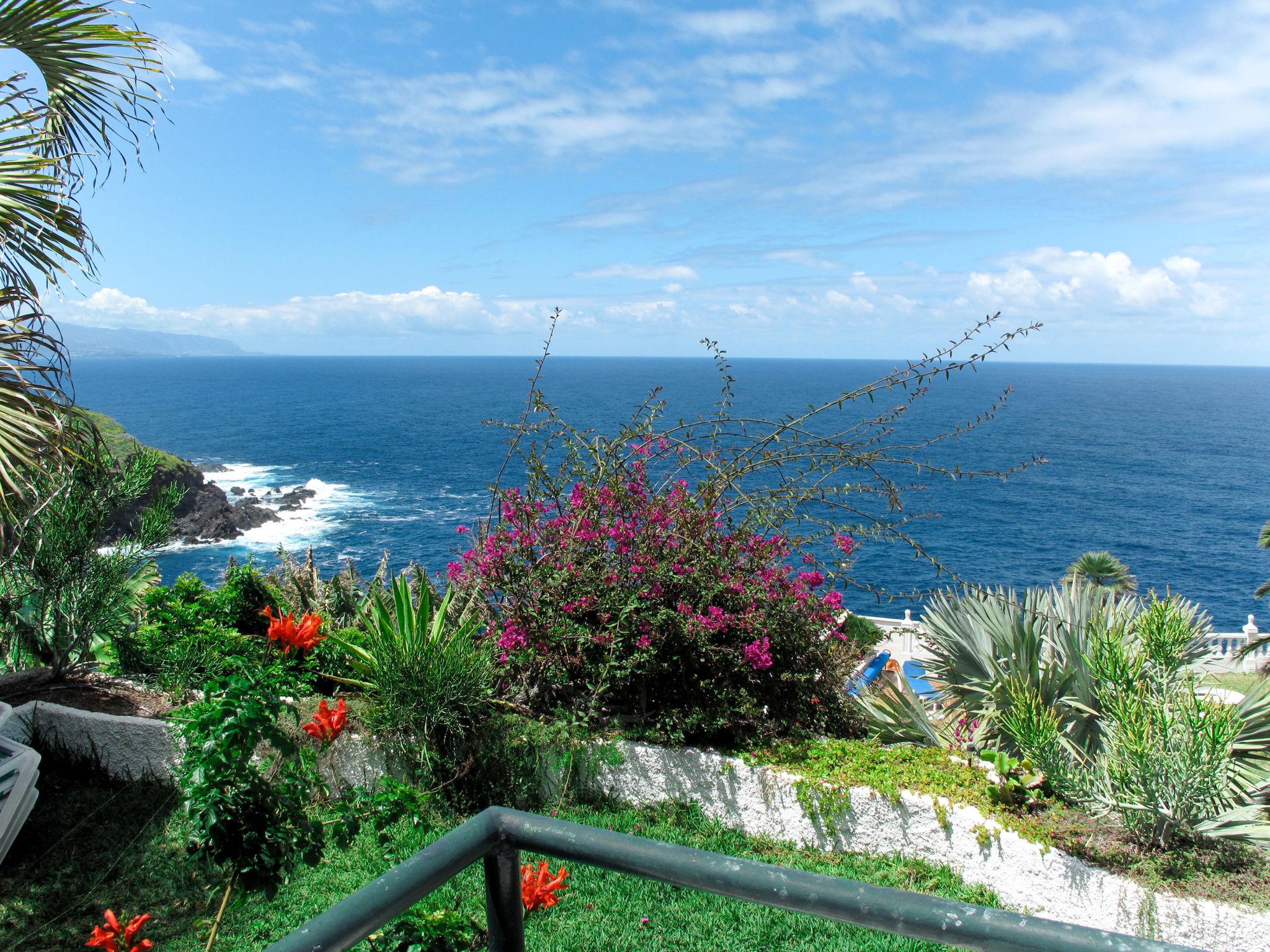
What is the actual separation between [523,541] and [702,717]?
190 centimetres

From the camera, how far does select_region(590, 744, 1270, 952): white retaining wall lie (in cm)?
448

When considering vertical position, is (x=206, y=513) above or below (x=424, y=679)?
below

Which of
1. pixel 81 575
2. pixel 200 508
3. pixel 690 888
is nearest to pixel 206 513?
pixel 200 508

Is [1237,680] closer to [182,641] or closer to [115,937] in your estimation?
[182,641]

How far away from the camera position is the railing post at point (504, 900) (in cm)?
126

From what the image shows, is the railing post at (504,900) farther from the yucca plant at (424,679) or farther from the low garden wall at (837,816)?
the yucca plant at (424,679)

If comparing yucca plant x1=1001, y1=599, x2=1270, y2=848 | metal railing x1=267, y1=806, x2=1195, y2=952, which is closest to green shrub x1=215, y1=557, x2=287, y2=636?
yucca plant x1=1001, y1=599, x2=1270, y2=848

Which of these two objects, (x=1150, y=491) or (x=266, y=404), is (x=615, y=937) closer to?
(x=1150, y=491)

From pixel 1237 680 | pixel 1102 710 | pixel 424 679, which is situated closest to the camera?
pixel 424 679

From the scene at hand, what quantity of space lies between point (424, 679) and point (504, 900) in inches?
187

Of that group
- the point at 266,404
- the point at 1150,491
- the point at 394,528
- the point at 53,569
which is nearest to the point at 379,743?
the point at 53,569

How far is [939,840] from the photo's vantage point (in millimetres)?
5348

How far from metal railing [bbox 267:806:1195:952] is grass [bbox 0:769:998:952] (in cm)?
255

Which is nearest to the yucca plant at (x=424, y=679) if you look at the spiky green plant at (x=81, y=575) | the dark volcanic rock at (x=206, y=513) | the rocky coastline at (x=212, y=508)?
the spiky green plant at (x=81, y=575)
